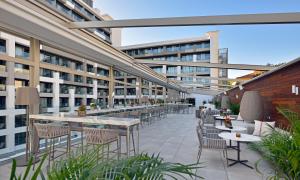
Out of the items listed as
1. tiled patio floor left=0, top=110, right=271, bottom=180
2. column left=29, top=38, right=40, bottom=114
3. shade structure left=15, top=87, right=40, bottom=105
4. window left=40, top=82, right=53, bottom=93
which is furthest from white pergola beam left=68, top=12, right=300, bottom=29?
tiled patio floor left=0, top=110, right=271, bottom=180

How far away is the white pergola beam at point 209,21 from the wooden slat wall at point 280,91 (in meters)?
1.70

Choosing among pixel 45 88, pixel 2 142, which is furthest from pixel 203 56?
pixel 2 142

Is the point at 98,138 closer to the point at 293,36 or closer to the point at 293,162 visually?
the point at 293,162

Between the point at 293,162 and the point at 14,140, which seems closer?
the point at 293,162

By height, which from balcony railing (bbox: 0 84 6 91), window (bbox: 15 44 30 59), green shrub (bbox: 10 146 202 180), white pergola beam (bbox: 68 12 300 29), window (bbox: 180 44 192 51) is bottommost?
green shrub (bbox: 10 146 202 180)

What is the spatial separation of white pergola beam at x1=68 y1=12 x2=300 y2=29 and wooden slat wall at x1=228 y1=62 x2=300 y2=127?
170 centimetres

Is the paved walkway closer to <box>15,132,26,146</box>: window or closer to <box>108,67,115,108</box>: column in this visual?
<box>108,67,115,108</box>: column

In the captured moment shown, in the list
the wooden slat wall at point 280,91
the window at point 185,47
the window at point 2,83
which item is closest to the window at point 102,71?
the window at point 2,83

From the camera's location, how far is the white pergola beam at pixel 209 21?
3.26 m

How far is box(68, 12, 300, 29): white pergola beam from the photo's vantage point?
128 inches

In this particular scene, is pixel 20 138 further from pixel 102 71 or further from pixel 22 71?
pixel 102 71

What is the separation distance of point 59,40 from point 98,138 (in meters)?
2.30

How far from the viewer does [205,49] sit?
38.0 m

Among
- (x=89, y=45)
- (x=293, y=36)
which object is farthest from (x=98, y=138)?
(x=293, y=36)
